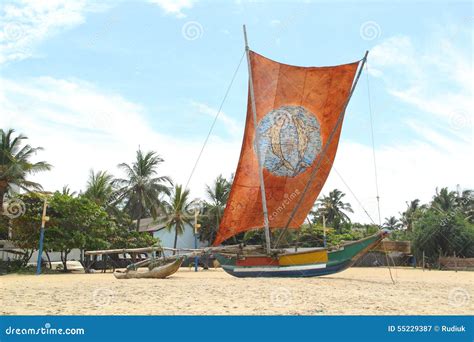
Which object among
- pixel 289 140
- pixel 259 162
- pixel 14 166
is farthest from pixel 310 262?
pixel 14 166

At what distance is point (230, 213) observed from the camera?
18.6m

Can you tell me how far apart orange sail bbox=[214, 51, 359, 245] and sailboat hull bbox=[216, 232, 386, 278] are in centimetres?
184

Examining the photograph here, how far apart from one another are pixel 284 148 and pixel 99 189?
21154mm

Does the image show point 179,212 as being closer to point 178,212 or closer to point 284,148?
point 178,212

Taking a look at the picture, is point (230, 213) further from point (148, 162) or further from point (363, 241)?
point (148, 162)

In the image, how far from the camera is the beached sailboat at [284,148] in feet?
60.7

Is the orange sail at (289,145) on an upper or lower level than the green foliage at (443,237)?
upper

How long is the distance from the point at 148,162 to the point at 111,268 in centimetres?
1253

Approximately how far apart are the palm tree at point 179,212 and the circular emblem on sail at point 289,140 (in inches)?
866

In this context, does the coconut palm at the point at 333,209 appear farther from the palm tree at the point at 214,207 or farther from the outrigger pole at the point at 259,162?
the outrigger pole at the point at 259,162

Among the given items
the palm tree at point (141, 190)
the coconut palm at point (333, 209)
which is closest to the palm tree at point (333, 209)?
the coconut palm at point (333, 209)

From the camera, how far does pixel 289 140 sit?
62.3 feet

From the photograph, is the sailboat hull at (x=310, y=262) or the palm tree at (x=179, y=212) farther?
the palm tree at (x=179, y=212)
